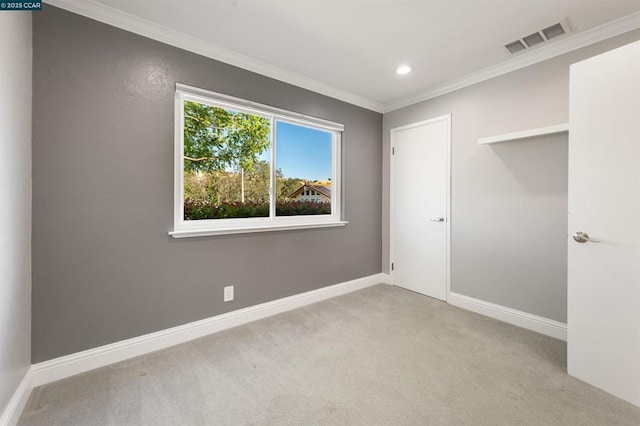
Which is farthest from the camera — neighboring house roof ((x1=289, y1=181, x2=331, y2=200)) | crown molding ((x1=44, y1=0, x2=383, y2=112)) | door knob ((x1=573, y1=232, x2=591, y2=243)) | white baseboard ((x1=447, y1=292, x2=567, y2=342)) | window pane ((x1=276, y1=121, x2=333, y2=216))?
neighboring house roof ((x1=289, y1=181, x2=331, y2=200))

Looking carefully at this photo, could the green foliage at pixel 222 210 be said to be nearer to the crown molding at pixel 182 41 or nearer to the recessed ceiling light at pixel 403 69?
the crown molding at pixel 182 41

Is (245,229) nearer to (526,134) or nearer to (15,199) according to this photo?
(15,199)

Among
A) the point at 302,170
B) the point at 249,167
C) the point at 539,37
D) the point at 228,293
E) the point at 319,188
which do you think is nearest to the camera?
the point at 539,37

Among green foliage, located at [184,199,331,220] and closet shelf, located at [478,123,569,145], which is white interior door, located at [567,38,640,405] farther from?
green foliage, located at [184,199,331,220]

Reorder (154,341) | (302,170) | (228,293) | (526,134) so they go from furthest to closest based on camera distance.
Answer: (302,170) < (228,293) < (526,134) < (154,341)

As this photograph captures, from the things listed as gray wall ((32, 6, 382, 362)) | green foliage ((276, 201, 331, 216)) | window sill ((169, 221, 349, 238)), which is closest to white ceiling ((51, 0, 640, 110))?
gray wall ((32, 6, 382, 362))

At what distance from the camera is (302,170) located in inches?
125

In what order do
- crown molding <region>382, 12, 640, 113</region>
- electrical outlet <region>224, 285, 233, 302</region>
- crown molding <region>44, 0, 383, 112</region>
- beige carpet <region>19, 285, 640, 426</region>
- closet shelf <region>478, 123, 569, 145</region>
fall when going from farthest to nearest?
1. electrical outlet <region>224, 285, 233, 302</region>
2. closet shelf <region>478, 123, 569, 145</region>
3. crown molding <region>382, 12, 640, 113</region>
4. crown molding <region>44, 0, 383, 112</region>
5. beige carpet <region>19, 285, 640, 426</region>

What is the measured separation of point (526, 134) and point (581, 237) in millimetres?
1042

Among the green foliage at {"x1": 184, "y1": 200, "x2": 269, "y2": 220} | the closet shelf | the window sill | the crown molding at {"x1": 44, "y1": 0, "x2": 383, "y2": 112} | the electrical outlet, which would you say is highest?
the crown molding at {"x1": 44, "y1": 0, "x2": 383, "y2": 112}

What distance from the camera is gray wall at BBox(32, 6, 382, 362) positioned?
1757mm

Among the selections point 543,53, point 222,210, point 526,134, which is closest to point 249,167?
point 222,210

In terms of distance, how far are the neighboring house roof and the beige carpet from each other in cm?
147

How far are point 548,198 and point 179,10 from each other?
10.9 ft
